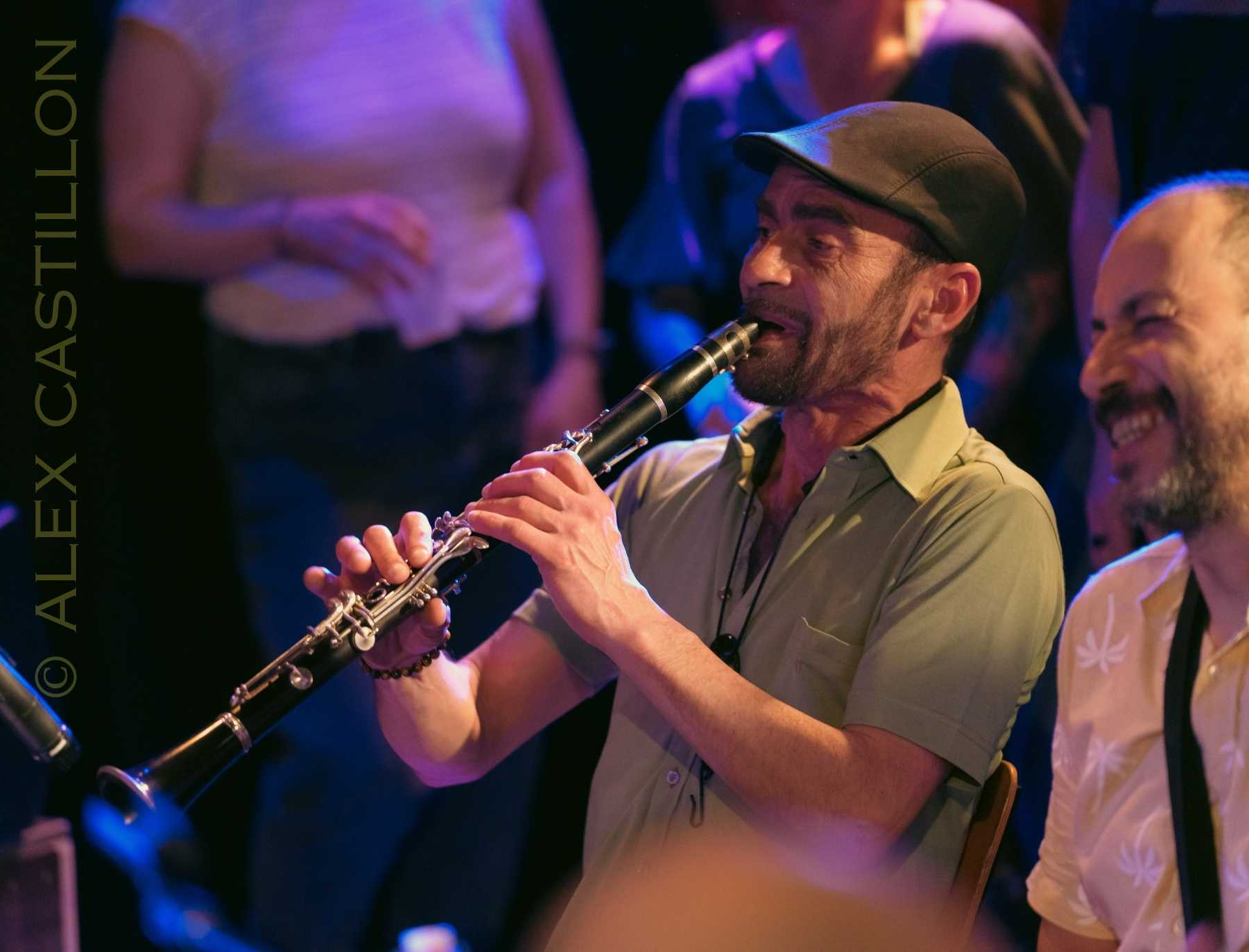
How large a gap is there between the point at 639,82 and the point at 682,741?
180 centimetres

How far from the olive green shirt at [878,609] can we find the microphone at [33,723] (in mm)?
701

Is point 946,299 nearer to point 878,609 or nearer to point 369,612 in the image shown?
point 878,609

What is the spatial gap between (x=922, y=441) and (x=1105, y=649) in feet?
1.31

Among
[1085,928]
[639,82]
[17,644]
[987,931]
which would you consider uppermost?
[639,82]

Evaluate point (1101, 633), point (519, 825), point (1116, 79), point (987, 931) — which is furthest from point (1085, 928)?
point (519, 825)

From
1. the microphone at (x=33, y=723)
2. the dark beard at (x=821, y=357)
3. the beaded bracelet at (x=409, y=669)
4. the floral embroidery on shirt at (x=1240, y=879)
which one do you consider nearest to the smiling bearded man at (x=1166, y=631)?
the floral embroidery on shirt at (x=1240, y=879)

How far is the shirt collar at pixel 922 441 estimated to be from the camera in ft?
5.97

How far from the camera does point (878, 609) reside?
1762 mm

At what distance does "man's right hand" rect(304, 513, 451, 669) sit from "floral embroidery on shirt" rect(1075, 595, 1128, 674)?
894mm

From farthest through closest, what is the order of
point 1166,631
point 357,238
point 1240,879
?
point 357,238 < point 1166,631 < point 1240,879

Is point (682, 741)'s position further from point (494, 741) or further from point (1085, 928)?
point (1085, 928)

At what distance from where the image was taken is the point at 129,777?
5.46 feet

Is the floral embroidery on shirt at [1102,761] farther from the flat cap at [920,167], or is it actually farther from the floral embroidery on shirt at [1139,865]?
the flat cap at [920,167]

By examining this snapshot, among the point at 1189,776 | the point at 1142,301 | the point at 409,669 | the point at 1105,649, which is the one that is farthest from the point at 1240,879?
the point at 409,669
